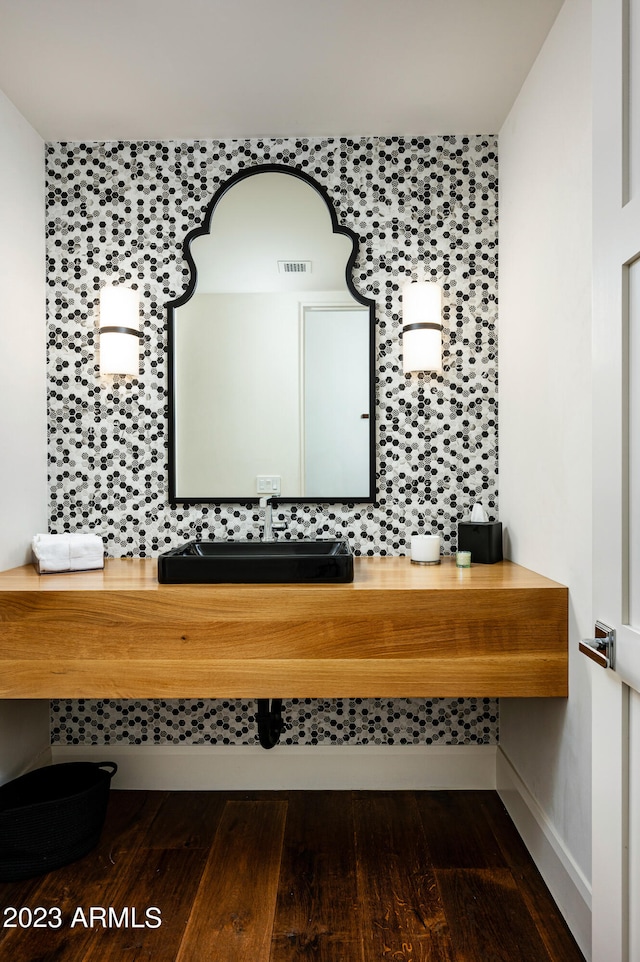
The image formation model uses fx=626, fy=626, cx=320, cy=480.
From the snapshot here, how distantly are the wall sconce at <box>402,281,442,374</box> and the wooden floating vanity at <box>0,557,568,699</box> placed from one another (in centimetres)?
97

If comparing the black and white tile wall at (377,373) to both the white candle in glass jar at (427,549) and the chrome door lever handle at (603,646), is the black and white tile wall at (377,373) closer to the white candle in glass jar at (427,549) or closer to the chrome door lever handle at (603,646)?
the white candle in glass jar at (427,549)

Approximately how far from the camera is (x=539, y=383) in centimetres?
205

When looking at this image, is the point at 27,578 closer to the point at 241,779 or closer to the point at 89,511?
the point at 89,511

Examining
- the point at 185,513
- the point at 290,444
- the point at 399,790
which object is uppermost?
the point at 290,444

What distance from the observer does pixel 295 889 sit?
190 cm

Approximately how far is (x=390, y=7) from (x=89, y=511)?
6.66ft

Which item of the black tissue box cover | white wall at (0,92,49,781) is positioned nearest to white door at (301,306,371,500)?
the black tissue box cover

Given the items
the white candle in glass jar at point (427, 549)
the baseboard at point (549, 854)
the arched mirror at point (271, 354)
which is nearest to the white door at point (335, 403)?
the arched mirror at point (271, 354)

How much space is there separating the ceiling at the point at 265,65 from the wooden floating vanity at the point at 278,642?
1.69 metres

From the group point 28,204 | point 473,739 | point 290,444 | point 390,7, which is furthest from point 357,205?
point 473,739

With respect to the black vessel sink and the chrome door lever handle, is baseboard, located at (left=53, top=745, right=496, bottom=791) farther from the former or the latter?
the chrome door lever handle

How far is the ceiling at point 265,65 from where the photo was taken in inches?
72.2

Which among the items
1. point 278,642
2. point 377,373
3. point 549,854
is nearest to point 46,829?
point 278,642

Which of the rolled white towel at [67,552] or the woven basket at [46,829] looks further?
the rolled white towel at [67,552]
